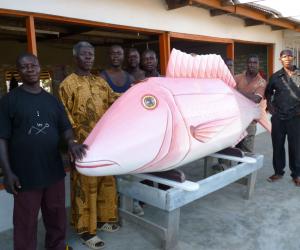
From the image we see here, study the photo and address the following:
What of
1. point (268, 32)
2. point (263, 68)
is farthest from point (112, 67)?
point (263, 68)

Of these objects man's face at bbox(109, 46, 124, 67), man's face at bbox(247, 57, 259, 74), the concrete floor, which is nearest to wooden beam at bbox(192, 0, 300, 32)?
man's face at bbox(247, 57, 259, 74)

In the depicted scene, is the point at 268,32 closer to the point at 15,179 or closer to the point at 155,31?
the point at 155,31

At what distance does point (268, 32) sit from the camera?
761 centimetres

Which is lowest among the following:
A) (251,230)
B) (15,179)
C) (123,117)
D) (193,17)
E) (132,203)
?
(251,230)

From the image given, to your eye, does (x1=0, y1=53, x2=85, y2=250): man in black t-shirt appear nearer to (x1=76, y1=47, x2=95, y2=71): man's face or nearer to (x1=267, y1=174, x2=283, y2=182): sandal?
(x1=76, y1=47, x2=95, y2=71): man's face

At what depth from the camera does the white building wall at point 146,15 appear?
3262 mm

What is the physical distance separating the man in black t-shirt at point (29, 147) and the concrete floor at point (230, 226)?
72 cm

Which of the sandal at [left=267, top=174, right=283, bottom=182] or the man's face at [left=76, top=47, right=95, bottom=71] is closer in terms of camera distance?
the man's face at [left=76, top=47, right=95, bottom=71]

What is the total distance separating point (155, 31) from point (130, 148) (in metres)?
2.90

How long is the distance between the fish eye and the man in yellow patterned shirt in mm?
504

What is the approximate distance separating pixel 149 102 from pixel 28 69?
799mm

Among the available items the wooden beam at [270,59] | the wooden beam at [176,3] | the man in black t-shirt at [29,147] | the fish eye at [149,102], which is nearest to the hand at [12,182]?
the man in black t-shirt at [29,147]

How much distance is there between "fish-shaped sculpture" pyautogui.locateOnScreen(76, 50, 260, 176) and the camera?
2.04 m

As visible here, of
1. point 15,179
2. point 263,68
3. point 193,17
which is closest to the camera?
point 15,179
